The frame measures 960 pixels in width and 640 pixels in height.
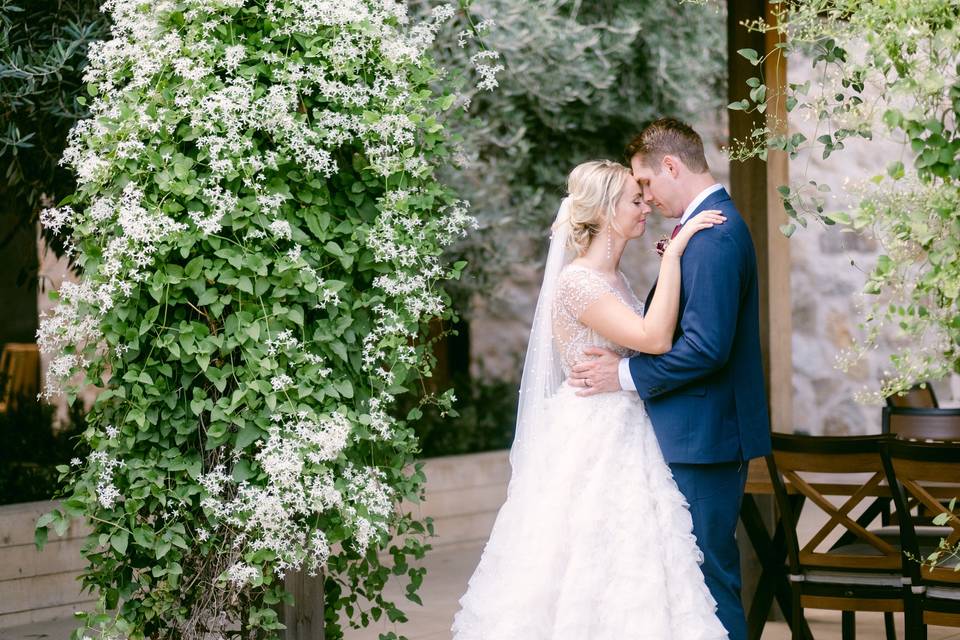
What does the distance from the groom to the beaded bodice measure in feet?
0.38

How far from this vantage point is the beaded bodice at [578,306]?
342cm

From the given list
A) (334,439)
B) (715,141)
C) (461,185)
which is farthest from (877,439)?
(715,141)

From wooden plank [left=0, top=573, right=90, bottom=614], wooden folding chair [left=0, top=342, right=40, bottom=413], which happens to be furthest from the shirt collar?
wooden folding chair [left=0, top=342, right=40, bottom=413]

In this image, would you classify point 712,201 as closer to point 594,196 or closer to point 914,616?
point 594,196

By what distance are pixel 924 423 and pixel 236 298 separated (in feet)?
10.8

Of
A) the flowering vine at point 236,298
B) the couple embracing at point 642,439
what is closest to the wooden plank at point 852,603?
the couple embracing at point 642,439

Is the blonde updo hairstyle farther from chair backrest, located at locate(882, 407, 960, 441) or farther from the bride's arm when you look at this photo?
chair backrest, located at locate(882, 407, 960, 441)

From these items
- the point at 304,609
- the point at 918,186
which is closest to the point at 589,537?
the point at 304,609

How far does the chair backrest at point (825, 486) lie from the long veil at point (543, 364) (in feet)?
2.67

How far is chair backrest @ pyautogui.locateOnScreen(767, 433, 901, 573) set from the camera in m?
3.66

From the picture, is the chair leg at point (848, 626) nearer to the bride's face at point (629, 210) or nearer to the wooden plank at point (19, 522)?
the bride's face at point (629, 210)

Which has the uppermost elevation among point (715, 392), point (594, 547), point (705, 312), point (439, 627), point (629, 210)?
point (629, 210)

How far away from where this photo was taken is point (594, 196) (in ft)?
11.5

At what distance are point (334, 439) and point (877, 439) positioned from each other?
1.83m
